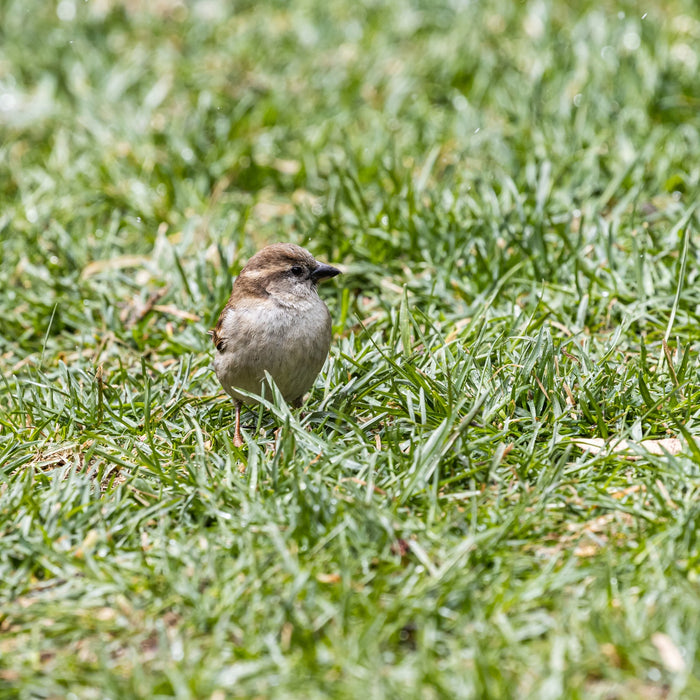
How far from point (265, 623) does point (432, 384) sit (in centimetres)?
146

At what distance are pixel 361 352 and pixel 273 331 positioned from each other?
600 mm

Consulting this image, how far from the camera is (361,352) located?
476 cm

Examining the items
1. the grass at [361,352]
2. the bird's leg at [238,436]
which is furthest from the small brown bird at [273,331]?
the grass at [361,352]

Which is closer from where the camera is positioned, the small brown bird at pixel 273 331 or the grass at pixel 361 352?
the grass at pixel 361 352

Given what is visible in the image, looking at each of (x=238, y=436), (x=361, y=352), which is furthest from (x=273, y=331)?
(x=361, y=352)

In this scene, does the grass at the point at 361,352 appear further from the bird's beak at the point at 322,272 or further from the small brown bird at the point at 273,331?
the bird's beak at the point at 322,272

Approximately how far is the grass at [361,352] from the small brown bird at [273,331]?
0.67 feet

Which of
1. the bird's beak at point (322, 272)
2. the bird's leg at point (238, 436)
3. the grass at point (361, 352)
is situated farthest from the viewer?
the bird's beak at point (322, 272)

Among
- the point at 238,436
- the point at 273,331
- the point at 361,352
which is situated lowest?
the point at 238,436

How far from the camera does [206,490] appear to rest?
12.3 ft

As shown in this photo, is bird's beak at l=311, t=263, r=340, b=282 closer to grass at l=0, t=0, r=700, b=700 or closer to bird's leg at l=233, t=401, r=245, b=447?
grass at l=0, t=0, r=700, b=700

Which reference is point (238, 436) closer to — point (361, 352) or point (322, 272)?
point (361, 352)

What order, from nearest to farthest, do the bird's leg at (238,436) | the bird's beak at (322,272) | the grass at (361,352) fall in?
1. the grass at (361,352)
2. the bird's leg at (238,436)
3. the bird's beak at (322,272)

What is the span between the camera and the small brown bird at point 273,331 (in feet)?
14.1
